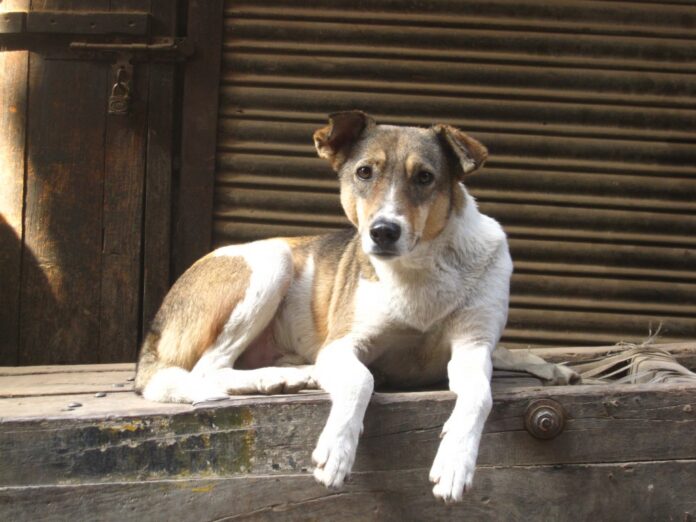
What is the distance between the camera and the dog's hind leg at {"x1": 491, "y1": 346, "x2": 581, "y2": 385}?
3.41m

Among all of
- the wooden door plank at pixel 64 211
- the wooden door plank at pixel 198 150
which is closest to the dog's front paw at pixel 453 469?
the wooden door plank at pixel 198 150

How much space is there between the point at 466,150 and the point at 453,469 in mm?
1233

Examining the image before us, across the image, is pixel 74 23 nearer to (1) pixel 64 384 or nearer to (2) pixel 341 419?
(1) pixel 64 384

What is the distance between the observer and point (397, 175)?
3.20m

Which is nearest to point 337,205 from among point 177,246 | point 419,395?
point 177,246

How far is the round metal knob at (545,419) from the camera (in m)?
2.80

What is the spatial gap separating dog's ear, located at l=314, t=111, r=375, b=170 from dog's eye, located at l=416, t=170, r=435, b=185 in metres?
0.38

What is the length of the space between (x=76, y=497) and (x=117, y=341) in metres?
2.40

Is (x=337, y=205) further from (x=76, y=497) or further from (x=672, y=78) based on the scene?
(x=76, y=497)

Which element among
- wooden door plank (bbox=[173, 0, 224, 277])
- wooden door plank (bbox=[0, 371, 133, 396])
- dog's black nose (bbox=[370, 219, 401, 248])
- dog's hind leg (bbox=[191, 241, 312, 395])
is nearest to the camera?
dog's black nose (bbox=[370, 219, 401, 248])

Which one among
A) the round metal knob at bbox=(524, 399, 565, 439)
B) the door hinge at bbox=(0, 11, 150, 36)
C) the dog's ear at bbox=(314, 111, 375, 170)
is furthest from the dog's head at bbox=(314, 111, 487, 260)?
the door hinge at bbox=(0, 11, 150, 36)

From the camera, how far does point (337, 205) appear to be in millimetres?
5180

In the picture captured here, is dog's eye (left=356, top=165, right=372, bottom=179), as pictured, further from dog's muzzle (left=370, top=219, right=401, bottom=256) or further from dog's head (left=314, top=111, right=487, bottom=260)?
dog's muzzle (left=370, top=219, right=401, bottom=256)

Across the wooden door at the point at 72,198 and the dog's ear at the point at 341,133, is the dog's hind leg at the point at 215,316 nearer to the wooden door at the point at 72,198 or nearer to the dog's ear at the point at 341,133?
the dog's ear at the point at 341,133
